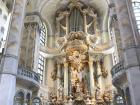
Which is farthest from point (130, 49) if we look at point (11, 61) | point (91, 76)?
point (91, 76)

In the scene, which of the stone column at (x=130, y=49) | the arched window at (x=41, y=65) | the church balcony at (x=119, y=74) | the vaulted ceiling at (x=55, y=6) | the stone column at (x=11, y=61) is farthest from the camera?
the vaulted ceiling at (x=55, y=6)

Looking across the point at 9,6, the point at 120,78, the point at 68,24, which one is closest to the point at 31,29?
the point at 9,6

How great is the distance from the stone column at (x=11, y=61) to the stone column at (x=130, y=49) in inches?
244

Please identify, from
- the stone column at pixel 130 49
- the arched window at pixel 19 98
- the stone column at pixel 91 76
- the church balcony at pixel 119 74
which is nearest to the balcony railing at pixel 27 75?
the arched window at pixel 19 98

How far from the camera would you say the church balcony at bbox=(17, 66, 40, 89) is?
12.8m

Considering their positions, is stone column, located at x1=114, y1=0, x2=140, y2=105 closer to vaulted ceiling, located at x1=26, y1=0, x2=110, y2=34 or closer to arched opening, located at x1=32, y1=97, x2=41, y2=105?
arched opening, located at x1=32, y1=97, x2=41, y2=105

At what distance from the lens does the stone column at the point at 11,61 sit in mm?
10445

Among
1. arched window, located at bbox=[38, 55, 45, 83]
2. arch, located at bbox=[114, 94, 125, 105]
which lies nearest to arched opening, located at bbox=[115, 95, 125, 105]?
arch, located at bbox=[114, 94, 125, 105]

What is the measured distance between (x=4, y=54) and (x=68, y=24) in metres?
11.9

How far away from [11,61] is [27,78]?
7.44 ft

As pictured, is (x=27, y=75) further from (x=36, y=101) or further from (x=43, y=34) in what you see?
(x=43, y=34)

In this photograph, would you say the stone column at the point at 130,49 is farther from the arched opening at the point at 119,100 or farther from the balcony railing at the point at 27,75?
the balcony railing at the point at 27,75

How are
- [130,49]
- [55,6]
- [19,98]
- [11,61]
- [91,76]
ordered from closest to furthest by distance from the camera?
[130,49]
[11,61]
[19,98]
[91,76]
[55,6]

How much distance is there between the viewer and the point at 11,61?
37.2 ft
